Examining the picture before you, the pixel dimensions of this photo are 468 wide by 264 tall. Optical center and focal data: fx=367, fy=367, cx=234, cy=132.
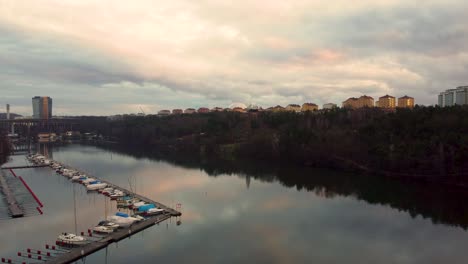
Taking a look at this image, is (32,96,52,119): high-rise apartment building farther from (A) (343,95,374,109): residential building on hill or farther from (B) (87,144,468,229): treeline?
(B) (87,144,468,229): treeline

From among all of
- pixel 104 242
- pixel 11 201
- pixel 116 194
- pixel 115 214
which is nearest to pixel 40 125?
pixel 11 201

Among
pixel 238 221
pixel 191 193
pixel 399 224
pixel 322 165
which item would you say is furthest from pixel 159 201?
pixel 322 165

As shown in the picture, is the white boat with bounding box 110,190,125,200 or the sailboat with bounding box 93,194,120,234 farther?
the white boat with bounding box 110,190,125,200

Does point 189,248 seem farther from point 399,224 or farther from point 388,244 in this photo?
point 399,224

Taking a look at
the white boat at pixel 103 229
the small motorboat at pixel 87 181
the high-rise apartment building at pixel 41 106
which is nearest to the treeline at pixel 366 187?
the small motorboat at pixel 87 181

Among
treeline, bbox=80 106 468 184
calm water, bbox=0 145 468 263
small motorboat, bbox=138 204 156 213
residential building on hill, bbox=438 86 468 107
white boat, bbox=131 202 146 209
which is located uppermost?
residential building on hill, bbox=438 86 468 107

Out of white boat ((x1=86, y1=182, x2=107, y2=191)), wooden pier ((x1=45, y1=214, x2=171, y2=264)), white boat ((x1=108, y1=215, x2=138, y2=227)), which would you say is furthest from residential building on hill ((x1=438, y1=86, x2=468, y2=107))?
white boat ((x1=108, y1=215, x2=138, y2=227))
